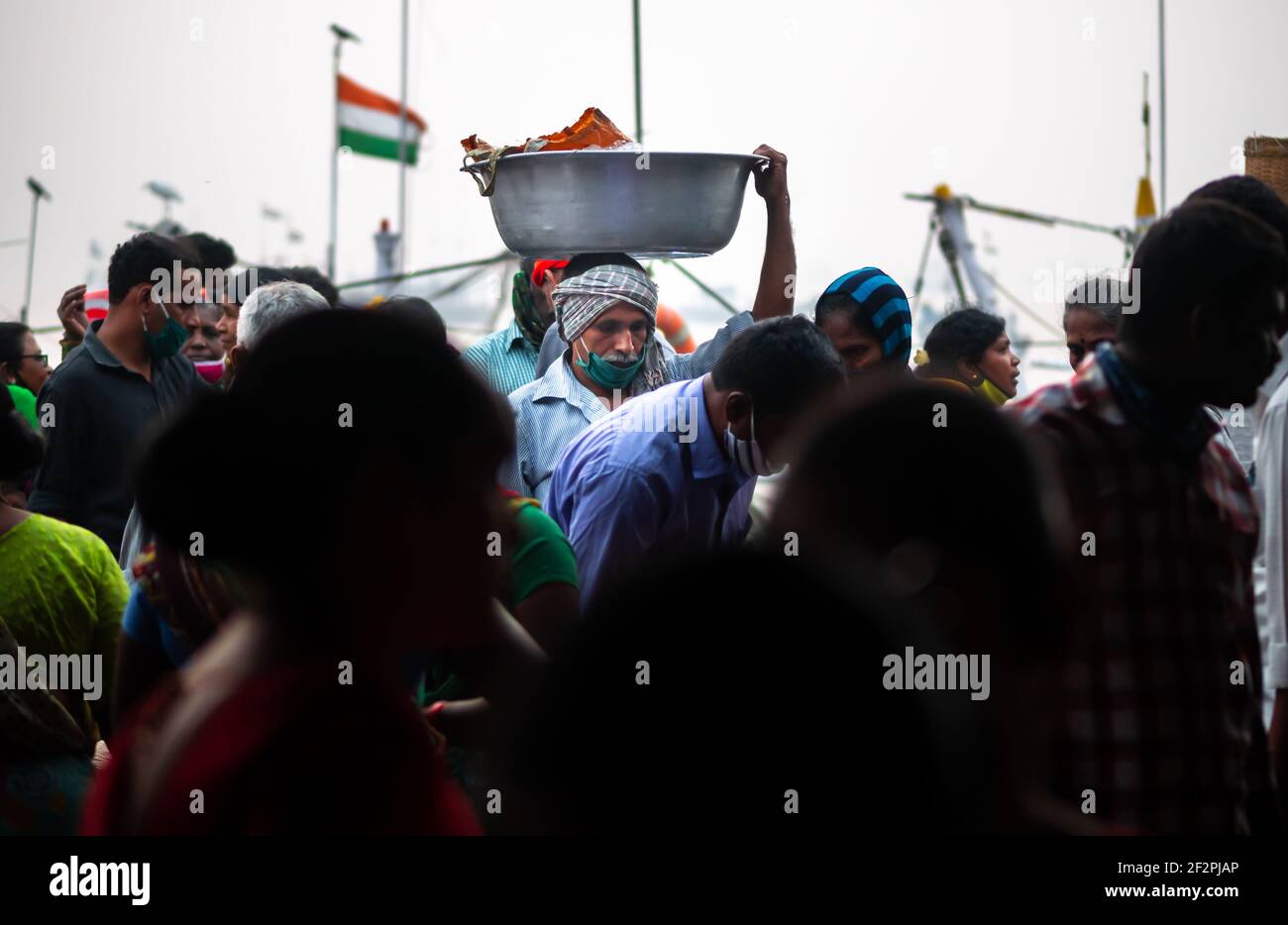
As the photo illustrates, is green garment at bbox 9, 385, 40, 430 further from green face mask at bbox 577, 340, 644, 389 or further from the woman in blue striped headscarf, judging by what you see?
the woman in blue striped headscarf

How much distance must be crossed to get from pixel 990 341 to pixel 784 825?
5427mm

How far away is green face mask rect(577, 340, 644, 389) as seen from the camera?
492 centimetres

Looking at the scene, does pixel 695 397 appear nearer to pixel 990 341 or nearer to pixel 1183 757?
pixel 1183 757

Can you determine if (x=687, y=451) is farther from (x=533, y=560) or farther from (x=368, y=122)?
(x=368, y=122)

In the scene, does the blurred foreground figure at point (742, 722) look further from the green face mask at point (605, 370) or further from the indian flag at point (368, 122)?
the indian flag at point (368, 122)

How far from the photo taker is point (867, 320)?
480 cm

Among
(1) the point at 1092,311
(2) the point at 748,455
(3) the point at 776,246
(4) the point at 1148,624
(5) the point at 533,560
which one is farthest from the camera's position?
(1) the point at 1092,311

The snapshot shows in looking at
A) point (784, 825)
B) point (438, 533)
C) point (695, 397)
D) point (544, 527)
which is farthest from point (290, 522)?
A: point (695, 397)

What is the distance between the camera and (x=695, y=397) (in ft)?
12.7

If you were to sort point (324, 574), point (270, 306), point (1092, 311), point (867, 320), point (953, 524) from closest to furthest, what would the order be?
1. point (324, 574)
2. point (953, 524)
3. point (270, 306)
4. point (867, 320)
5. point (1092, 311)

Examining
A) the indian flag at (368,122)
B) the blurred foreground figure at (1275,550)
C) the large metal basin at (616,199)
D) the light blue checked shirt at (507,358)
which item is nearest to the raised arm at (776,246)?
the large metal basin at (616,199)

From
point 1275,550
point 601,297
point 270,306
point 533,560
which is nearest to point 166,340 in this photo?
point 270,306

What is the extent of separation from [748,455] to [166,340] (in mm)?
2442

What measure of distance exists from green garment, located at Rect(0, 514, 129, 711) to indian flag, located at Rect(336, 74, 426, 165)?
18470 millimetres
